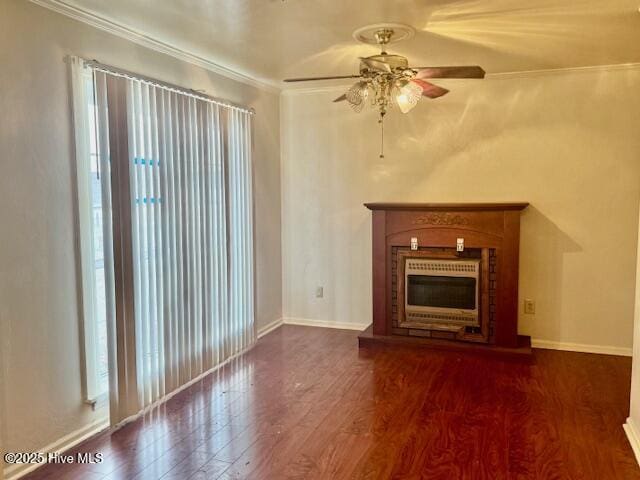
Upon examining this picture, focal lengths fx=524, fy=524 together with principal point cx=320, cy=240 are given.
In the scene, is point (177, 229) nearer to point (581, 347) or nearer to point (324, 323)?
point (324, 323)

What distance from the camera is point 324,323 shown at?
5.19m

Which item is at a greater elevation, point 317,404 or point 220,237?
point 220,237

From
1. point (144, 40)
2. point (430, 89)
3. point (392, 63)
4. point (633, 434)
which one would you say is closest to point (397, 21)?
point (392, 63)

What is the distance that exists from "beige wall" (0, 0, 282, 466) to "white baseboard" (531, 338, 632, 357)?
11.5 ft

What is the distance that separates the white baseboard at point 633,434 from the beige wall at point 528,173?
4.99 ft

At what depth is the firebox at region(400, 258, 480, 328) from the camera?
4.31 m

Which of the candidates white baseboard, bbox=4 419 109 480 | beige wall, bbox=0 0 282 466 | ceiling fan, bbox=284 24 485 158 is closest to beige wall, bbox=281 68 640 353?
ceiling fan, bbox=284 24 485 158

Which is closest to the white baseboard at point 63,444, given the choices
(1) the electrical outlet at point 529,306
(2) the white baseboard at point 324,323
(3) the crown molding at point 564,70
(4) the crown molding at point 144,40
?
(4) the crown molding at point 144,40

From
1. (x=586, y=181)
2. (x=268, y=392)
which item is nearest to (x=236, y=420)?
(x=268, y=392)

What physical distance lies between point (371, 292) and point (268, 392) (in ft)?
5.74

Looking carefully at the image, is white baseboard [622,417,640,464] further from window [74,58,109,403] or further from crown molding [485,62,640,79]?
window [74,58,109,403]

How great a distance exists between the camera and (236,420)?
3121mm

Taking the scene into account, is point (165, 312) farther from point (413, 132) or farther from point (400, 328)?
point (413, 132)

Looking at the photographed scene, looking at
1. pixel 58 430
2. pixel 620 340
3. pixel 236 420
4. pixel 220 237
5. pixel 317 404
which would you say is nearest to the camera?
pixel 58 430
